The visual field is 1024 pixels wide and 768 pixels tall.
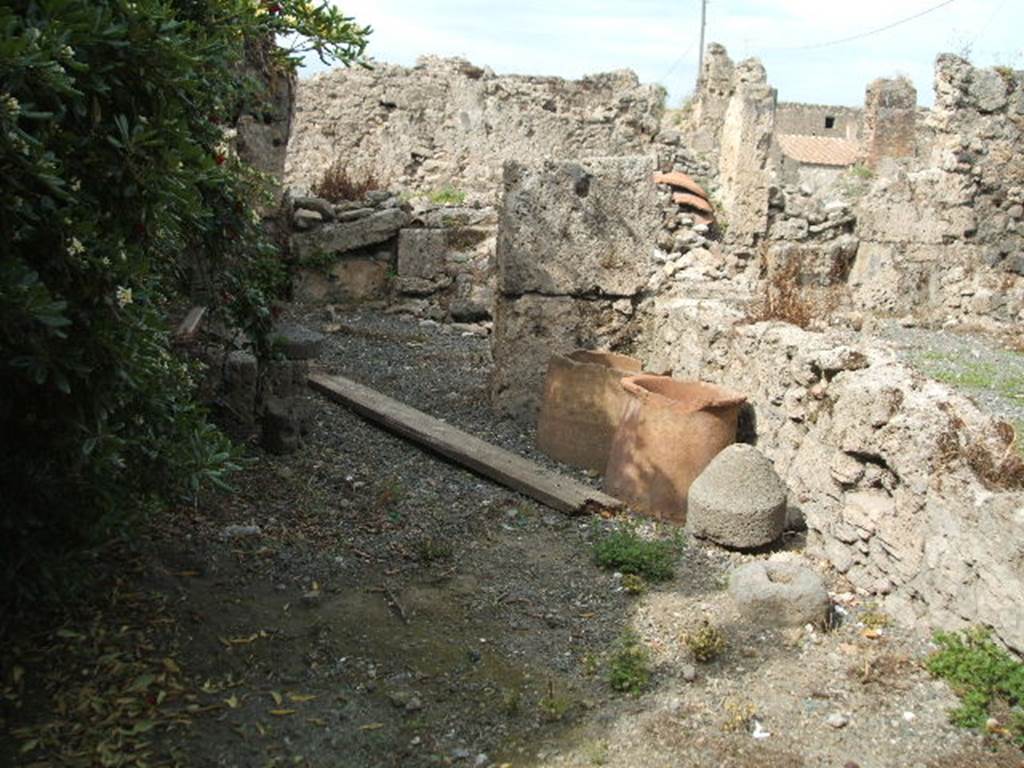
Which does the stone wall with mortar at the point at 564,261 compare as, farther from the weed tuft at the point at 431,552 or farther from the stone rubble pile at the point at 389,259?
the stone rubble pile at the point at 389,259

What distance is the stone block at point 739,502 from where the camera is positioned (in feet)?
16.5

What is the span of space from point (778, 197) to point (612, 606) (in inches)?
383

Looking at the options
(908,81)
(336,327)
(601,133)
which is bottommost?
(336,327)

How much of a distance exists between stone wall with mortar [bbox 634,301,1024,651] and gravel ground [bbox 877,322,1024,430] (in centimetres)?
123

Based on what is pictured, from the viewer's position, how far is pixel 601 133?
16766 millimetres

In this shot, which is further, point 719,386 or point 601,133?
point 601,133

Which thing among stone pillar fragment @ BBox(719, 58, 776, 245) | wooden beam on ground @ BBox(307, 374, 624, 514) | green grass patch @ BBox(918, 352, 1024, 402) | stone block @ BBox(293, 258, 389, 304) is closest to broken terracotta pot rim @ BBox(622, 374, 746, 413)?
wooden beam on ground @ BBox(307, 374, 624, 514)

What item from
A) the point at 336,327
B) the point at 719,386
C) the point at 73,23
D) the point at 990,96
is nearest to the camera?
the point at 73,23

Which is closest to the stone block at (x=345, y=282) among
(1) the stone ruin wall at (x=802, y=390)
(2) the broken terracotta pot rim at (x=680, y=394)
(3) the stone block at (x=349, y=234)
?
(3) the stone block at (x=349, y=234)

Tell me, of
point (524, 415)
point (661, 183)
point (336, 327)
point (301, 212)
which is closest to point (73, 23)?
point (524, 415)

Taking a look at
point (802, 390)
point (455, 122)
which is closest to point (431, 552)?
point (802, 390)

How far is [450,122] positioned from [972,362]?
416 inches

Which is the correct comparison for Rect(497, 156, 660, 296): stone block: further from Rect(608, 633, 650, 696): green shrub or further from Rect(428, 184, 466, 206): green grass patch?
Rect(428, 184, 466, 206): green grass patch

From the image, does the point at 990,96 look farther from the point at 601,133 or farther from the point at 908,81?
the point at 908,81
